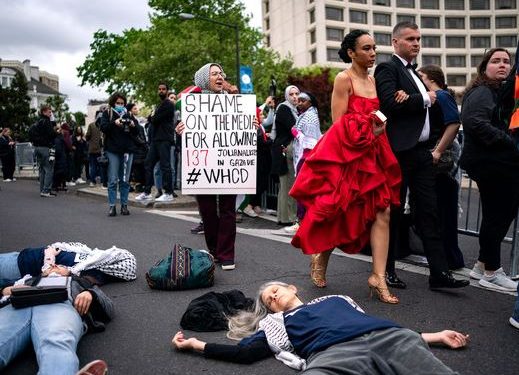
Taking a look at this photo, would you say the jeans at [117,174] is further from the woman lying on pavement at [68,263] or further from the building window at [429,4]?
the building window at [429,4]

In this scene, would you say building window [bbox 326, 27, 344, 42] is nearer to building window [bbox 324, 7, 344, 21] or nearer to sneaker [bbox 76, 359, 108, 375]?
building window [bbox 324, 7, 344, 21]

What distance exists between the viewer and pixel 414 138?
484cm

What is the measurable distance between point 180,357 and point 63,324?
0.72m

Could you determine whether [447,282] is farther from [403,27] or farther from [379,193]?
[403,27]

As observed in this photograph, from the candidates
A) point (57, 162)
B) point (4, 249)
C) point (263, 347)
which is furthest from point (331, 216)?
point (57, 162)

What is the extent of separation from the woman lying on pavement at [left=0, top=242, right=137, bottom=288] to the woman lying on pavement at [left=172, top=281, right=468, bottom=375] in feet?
4.54

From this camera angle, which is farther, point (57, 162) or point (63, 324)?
point (57, 162)

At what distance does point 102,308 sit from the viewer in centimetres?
404

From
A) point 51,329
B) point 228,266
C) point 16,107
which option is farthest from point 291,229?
point 16,107

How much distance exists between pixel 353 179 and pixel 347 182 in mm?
55

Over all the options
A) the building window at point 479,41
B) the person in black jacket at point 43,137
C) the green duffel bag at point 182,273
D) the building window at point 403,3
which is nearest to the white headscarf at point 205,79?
the green duffel bag at point 182,273

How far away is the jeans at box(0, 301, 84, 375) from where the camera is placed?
9.74ft

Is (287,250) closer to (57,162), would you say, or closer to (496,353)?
(496,353)

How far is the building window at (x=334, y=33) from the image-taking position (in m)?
72.5
